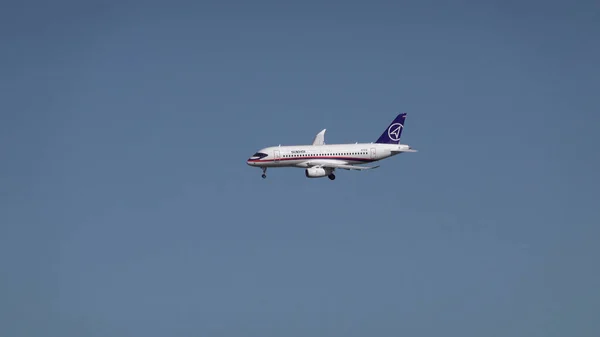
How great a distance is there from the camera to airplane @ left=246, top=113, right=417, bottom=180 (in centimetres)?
17475

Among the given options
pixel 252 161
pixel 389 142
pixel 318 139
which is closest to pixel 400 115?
pixel 389 142

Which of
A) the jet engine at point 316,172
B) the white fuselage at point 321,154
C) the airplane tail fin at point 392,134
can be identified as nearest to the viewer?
the jet engine at point 316,172

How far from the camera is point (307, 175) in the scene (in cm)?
17488

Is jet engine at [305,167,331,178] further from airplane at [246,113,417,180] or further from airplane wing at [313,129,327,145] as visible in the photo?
airplane wing at [313,129,327,145]

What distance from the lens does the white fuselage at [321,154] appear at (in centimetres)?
17575

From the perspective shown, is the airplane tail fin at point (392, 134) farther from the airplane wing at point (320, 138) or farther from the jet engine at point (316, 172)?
the jet engine at point (316, 172)

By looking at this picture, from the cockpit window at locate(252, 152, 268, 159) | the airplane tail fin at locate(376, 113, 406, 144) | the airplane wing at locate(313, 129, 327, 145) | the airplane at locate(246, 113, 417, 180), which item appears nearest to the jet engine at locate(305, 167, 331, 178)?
the airplane at locate(246, 113, 417, 180)

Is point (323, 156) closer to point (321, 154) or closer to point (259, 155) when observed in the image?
point (321, 154)

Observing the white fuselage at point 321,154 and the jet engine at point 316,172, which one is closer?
the jet engine at point 316,172

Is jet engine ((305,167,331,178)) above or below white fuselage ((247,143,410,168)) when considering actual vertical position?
below

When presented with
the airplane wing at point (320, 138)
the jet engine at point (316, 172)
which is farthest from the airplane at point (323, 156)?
the airplane wing at point (320, 138)

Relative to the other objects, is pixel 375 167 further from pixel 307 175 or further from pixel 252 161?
pixel 252 161

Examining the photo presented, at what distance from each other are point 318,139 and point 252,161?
19403 millimetres

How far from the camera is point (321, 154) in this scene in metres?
175
